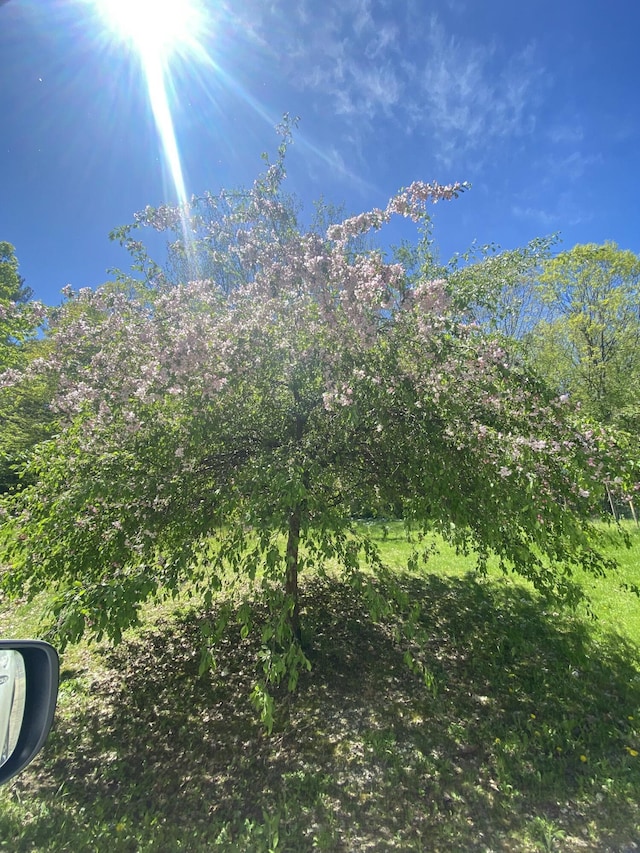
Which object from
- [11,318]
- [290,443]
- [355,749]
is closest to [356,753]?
[355,749]

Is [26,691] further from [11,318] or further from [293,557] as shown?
[11,318]

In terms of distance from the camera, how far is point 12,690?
212 centimetres

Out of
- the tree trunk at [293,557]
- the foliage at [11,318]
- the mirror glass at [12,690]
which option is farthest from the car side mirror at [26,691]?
the foliage at [11,318]

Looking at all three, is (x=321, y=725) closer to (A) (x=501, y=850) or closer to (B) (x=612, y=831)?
(A) (x=501, y=850)

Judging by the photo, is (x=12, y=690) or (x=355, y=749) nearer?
(x=12, y=690)

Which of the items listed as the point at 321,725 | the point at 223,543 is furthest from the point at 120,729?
the point at 223,543

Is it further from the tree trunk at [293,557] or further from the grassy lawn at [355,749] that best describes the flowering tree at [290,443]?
the grassy lawn at [355,749]

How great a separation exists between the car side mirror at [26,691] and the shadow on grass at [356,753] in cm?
151

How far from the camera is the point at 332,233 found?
443cm

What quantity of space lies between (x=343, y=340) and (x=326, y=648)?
13.1ft

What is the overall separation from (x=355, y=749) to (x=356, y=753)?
0.05 m

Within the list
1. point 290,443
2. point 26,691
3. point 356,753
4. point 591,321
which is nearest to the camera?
point 26,691

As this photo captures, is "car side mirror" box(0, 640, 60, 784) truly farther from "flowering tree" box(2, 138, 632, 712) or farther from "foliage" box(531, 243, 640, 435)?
"foliage" box(531, 243, 640, 435)

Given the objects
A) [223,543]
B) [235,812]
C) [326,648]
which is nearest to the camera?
[235,812]
